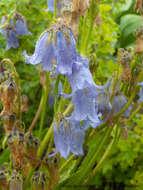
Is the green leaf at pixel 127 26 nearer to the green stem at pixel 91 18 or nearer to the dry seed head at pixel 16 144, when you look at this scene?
the green stem at pixel 91 18

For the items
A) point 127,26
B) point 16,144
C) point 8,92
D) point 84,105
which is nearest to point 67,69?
point 84,105

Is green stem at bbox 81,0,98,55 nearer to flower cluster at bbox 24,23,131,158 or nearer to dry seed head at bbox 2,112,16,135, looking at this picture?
flower cluster at bbox 24,23,131,158

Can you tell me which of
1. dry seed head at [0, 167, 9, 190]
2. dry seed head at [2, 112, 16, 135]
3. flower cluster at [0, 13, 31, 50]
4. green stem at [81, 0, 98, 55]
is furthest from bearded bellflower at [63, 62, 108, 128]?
flower cluster at [0, 13, 31, 50]

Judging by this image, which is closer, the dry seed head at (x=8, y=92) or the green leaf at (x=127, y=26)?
the dry seed head at (x=8, y=92)

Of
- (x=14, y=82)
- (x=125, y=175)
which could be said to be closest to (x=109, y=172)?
(x=125, y=175)

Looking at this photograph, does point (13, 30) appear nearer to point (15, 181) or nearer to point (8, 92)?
point (8, 92)

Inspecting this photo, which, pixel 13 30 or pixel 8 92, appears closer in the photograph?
pixel 8 92

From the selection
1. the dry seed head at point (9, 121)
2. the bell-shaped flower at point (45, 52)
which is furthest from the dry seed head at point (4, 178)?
the bell-shaped flower at point (45, 52)

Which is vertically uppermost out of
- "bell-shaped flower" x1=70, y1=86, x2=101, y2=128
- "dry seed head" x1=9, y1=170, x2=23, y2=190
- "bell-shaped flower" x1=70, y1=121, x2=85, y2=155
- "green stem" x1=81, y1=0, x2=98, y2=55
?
"green stem" x1=81, y1=0, x2=98, y2=55
